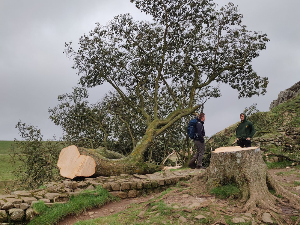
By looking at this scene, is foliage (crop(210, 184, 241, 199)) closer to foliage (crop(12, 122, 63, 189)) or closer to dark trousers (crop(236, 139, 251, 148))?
dark trousers (crop(236, 139, 251, 148))

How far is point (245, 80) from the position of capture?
1666 cm

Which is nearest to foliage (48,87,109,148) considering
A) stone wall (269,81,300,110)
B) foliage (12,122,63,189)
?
foliage (12,122,63,189)

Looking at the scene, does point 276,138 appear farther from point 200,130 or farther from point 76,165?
point 76,165

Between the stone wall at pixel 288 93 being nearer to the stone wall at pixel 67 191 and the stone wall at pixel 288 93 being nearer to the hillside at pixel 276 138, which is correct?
the hillside at pixel 276 138

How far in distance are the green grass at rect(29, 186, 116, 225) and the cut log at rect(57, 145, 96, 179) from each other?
1.74 metres

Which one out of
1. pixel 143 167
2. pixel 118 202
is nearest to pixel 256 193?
pixel 118 202

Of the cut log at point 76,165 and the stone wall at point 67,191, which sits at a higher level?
the cut log at point 76,165

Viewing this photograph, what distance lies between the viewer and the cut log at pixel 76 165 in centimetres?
970

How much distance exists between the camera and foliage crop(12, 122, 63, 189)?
12383 millimetres

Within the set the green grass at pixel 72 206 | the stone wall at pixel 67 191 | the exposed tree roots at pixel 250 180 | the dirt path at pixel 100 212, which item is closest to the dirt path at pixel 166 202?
the dirt path at pixel 100 212

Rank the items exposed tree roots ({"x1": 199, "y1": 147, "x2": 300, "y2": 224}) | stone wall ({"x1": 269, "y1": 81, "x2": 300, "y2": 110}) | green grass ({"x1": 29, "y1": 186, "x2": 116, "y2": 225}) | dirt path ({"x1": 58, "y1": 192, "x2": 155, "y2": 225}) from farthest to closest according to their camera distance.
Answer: stone wall ({"x1": 269, "y1": 81, "x2": 300, "y2": 110})
dirt path ({"x1": 58, "y1": 192, "x2": 155, "y2": 225})
green grass ({"x1": 29, "y1": 186, "x2": 116, "y2": 225})
exposed tree roots ({"x1": 199, "y1": 147, "x2": 300, "y2": 224})

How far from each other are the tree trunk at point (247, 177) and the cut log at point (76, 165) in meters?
4.97

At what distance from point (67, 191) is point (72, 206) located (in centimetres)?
113

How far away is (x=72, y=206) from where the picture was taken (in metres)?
6.98
